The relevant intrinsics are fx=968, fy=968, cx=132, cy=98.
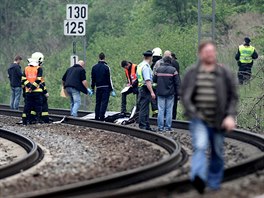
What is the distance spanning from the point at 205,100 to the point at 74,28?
20.4 meters

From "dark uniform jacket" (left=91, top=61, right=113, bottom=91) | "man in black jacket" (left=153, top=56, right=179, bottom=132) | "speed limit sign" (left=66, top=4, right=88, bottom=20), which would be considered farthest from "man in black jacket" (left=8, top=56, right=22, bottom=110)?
"man in black jacket" (left=153, top=56, right=179, bottom=132)

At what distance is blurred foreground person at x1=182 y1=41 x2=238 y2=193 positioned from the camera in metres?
11.4

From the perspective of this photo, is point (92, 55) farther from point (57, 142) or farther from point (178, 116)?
point (57, 142)

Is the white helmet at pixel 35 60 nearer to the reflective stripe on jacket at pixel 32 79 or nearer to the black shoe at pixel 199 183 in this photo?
the reflective stripe on jacket at pixel 32 79

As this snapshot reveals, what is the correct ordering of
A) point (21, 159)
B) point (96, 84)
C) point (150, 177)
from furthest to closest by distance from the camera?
point (96, 84), point (21, 159), point (150, 177)

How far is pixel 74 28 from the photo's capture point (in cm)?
3155

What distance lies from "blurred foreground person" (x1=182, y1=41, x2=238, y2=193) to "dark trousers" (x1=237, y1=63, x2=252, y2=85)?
55.5 ft

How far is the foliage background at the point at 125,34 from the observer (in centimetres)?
3769

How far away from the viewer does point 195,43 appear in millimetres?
40188

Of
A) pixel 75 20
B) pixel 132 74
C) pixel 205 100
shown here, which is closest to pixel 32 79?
pixel 132 74

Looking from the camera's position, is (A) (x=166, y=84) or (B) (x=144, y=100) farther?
(B) (x=144, y=100)

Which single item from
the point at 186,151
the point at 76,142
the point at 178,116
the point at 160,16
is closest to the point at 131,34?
the point at 160,16

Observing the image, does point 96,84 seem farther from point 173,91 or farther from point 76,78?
point 173,91

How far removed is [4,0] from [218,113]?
5404cm
